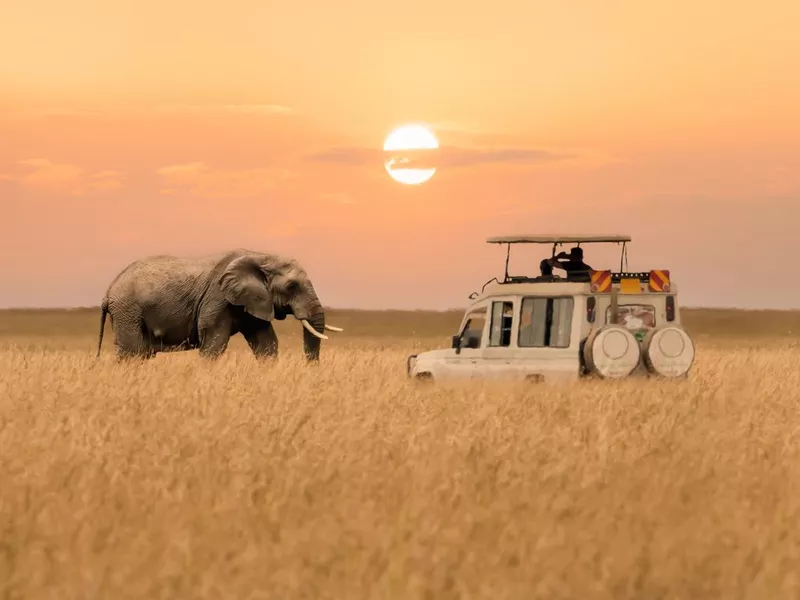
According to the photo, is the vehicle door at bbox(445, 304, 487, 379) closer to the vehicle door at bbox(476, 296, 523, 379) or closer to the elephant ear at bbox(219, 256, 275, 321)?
the vehicle door at bbox(476, 296, 523, 379)

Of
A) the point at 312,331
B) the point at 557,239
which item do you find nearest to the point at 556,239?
the point at 557,239

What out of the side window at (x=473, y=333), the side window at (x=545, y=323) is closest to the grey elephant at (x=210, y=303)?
the side window at (x=473, y=333)

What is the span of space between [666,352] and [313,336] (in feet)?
29.8

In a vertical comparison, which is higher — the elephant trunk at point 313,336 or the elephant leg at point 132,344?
the elephant trunk at point 313,336

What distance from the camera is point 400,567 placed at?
5992mm

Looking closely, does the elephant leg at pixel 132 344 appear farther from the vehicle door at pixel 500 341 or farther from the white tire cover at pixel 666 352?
the white tire cover at pixel 666 352

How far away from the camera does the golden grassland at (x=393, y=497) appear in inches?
240

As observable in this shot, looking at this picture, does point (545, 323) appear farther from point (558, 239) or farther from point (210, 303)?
point (210, 303)

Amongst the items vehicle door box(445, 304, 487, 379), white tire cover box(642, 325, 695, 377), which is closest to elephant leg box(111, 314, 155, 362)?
vehicle door box(445, 304, 487, 379)

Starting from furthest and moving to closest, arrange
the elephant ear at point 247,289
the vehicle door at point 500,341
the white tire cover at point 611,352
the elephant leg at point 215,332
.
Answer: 1. the elephant leg at point 215,332
2. the elephant ear at point 247,289
3. the vehicle door at point 500,341
4. the white tire cover at point 611,352

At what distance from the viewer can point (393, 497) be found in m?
7.98

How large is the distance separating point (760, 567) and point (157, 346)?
21.3 meters

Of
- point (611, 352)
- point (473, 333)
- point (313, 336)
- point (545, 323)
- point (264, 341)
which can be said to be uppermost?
point (545, 323)

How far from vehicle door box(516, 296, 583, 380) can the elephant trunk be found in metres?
7.38
